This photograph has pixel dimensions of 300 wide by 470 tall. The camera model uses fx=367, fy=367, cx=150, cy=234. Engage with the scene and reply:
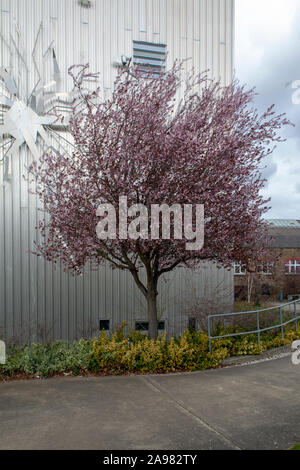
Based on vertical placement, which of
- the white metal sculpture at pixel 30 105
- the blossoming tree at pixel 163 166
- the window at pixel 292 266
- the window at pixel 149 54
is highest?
the window at pixel 149 54

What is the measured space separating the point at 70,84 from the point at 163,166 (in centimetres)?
442

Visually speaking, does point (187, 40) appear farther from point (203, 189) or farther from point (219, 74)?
point (203, 189)

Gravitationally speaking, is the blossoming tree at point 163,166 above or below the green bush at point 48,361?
above

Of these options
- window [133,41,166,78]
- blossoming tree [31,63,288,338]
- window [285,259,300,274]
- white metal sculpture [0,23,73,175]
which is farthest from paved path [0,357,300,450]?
window [285,259,300,274]

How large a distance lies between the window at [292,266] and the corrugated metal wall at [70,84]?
63.8ft

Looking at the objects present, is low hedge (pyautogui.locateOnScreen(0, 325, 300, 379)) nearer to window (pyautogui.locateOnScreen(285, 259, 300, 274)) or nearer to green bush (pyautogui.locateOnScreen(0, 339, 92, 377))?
green bush (pyautogui.locateOnScreen(0, 339, 92, 377))

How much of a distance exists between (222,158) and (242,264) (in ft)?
6.51

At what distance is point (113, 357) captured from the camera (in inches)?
232

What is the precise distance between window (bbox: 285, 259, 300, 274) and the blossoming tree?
75.0ft

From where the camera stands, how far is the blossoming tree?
550cm

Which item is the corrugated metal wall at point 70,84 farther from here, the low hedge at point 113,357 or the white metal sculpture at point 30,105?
the low hedge at point 113,357

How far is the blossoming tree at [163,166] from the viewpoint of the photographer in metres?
5.50

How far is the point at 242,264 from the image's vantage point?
655 cm

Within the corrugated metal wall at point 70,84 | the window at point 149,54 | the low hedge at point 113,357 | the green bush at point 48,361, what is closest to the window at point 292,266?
the corrugated metal wall at point 70,84
